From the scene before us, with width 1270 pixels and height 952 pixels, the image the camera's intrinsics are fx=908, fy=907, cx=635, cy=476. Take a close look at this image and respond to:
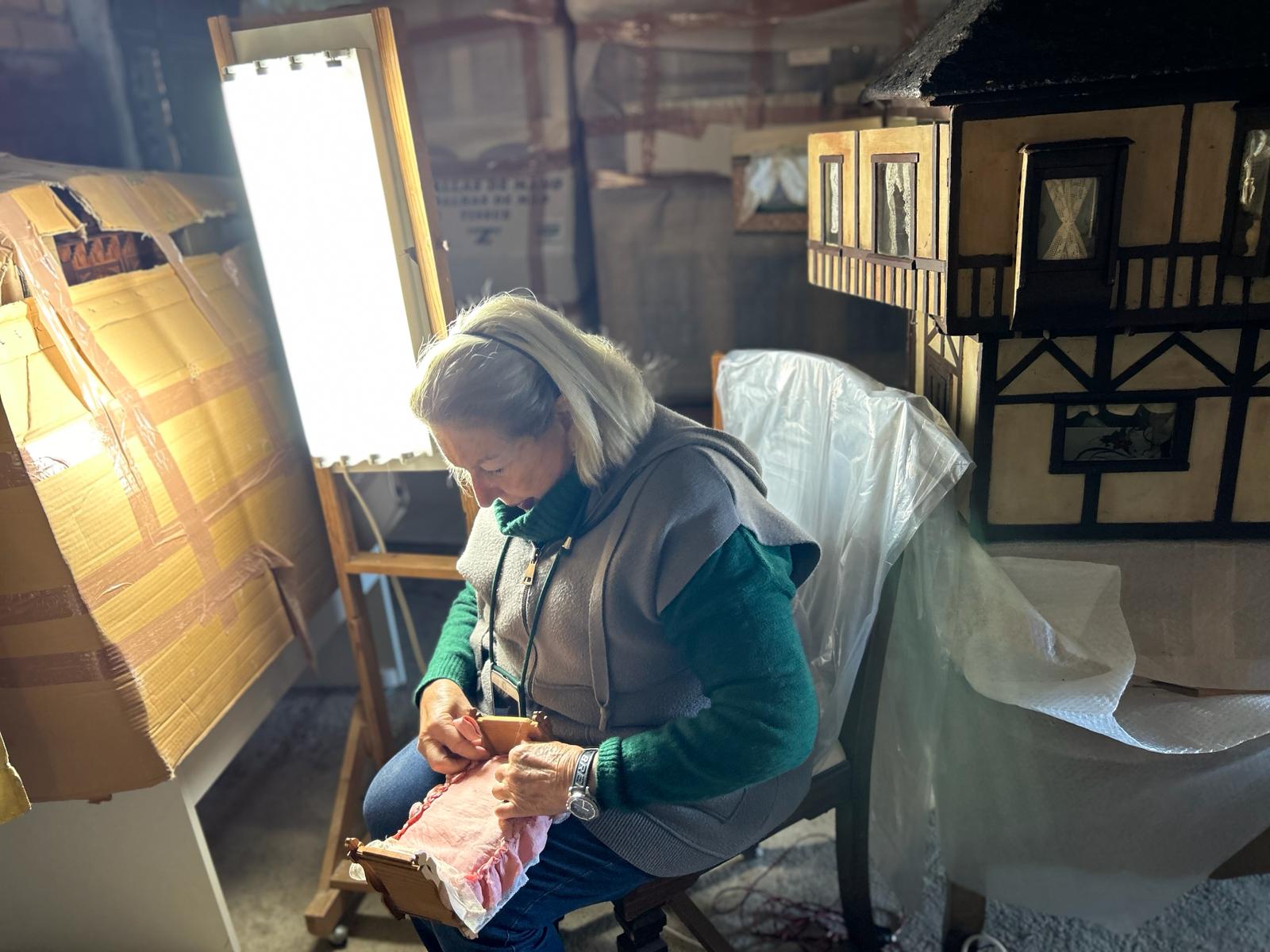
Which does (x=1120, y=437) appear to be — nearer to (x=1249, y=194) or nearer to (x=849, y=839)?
(x=1249, y=194)

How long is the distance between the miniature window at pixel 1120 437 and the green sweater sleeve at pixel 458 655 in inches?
32.2

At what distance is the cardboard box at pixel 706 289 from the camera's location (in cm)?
197

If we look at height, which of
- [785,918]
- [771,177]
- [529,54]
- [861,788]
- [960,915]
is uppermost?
[529,54]

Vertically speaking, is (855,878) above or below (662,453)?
below

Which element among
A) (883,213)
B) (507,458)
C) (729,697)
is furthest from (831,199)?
(729,697)

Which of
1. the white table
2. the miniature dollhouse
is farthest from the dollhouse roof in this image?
the white table

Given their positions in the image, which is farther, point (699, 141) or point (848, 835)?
point (699, 141)

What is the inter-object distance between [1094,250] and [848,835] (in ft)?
2.90

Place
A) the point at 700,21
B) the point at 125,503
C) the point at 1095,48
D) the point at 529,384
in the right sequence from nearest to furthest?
the point at 1095,48 < the point at 529,384 < the point at 125,503 < the point at 700,21

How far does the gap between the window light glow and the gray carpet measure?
2.71ft

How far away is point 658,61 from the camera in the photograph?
74.2 inches

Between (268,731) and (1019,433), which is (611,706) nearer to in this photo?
(1019,433)

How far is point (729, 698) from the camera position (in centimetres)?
99

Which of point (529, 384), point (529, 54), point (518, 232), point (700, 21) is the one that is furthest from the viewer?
point (518, 232)
